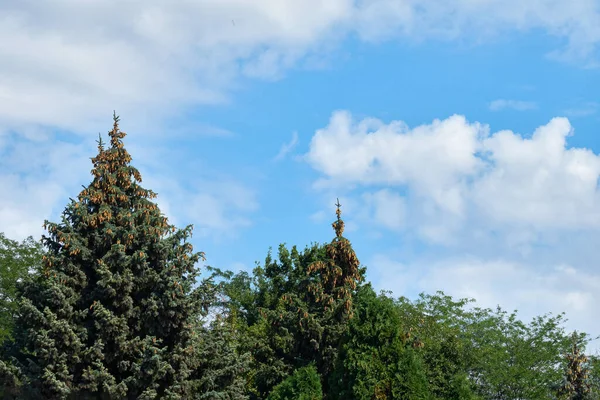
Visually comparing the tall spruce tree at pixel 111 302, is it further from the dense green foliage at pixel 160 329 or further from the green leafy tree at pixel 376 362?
the green leafy tree at pixel 376 362

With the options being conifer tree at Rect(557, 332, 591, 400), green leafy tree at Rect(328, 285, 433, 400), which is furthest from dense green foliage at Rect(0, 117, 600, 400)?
conifer tree at Rect(557, 332, 591, 400)

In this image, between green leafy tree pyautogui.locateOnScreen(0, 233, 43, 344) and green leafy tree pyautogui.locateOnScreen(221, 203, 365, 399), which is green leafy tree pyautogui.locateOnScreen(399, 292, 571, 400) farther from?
green leafy tree pyautogui.locateOnScreen(0, 233, 43, 344)

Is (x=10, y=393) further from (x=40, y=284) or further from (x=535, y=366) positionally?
(x=535, y=366)

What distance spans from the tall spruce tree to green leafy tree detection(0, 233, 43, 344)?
18215mm

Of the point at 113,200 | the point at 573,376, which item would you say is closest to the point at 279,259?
the point at 113,200

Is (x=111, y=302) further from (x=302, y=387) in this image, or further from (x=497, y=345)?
(x=497, y=345)

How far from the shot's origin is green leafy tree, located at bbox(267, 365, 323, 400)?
27453mm

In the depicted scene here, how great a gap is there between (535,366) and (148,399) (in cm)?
3361

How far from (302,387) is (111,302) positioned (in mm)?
8523

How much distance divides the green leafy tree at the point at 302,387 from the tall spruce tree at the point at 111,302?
4009 millimetres

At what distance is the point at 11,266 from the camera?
165 feet

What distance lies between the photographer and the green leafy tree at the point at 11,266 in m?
47.8

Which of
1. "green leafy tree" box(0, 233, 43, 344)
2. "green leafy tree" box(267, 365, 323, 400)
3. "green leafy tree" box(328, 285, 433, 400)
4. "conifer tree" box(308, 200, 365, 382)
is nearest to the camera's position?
"green leafy tree" box(328, 285, 433, 400)

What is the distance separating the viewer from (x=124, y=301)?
28.8m
